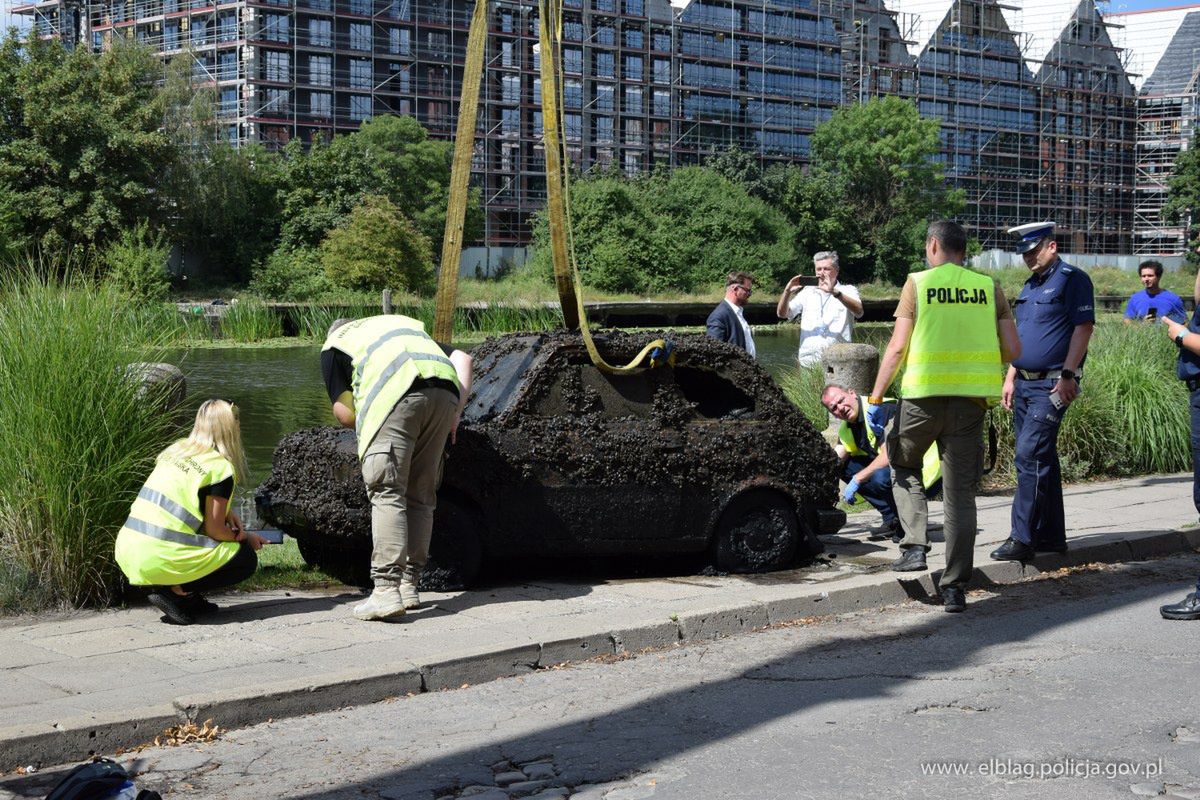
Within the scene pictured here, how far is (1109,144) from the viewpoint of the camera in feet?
366

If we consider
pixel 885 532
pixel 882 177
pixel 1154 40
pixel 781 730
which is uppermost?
pixel 1154 40

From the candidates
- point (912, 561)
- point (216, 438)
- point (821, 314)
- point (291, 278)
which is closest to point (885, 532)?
point (912, 561)

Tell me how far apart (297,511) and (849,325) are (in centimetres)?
616

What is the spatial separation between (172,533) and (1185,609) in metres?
5.56

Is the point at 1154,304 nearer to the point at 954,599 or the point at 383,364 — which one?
the point at 954,599

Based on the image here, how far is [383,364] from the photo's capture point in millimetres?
7738

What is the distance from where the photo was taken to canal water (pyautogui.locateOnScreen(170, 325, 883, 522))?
21025 millimetres

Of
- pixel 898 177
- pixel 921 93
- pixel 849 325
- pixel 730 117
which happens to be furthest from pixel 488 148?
pixel 849 325

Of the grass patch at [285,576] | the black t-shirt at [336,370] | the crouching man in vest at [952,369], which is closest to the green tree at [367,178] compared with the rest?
the grass patch at [285,576]

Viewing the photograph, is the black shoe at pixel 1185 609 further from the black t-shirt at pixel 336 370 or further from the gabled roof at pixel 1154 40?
the gabled roof at pixel 1154 40

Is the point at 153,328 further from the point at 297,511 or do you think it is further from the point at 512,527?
the point at 512,527

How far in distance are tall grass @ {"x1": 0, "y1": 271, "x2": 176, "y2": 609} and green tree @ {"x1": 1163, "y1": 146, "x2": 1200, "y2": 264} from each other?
101048mm

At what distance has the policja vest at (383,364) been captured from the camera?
766 cm

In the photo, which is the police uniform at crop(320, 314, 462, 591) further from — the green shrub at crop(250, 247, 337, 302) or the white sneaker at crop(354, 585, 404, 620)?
the green shrub at crop(250, 247, 337, 302)
